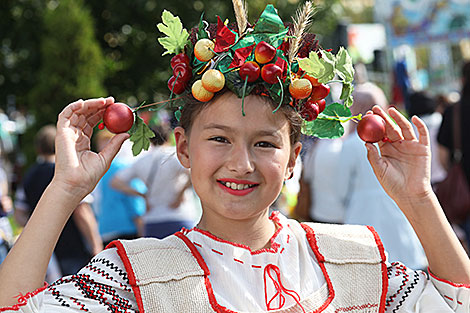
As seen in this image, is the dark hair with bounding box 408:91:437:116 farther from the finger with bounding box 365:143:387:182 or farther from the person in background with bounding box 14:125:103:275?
the finger with bounding box 365:143:387:182

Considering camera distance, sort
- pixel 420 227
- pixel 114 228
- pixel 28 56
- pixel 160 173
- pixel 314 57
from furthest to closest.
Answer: pixel 28 56
pixel 114 228
pixel 160 173
pixel 420 227
pixel 314 57

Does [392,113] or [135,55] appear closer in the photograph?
[392,113]

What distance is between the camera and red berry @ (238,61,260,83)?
6.32 ft

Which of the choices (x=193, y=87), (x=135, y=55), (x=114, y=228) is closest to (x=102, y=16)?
(x=135, y=55)

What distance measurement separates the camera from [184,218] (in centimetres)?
525

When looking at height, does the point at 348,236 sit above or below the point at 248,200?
below

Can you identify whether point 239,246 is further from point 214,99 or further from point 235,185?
point 214,99

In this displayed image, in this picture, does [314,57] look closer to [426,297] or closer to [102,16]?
[426,297]

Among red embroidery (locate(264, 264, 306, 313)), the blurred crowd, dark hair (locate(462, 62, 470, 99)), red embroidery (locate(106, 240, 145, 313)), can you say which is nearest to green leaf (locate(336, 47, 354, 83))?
red embroidery (locate(264, 264, 306, 313))

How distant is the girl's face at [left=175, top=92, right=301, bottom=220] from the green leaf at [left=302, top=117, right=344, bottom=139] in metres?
0.20

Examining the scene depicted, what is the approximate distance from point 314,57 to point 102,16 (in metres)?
13.2

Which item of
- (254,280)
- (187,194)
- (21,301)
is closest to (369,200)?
(187,194)

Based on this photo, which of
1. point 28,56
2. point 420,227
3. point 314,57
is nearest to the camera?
point 314,57

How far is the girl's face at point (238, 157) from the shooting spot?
1.93 metres
